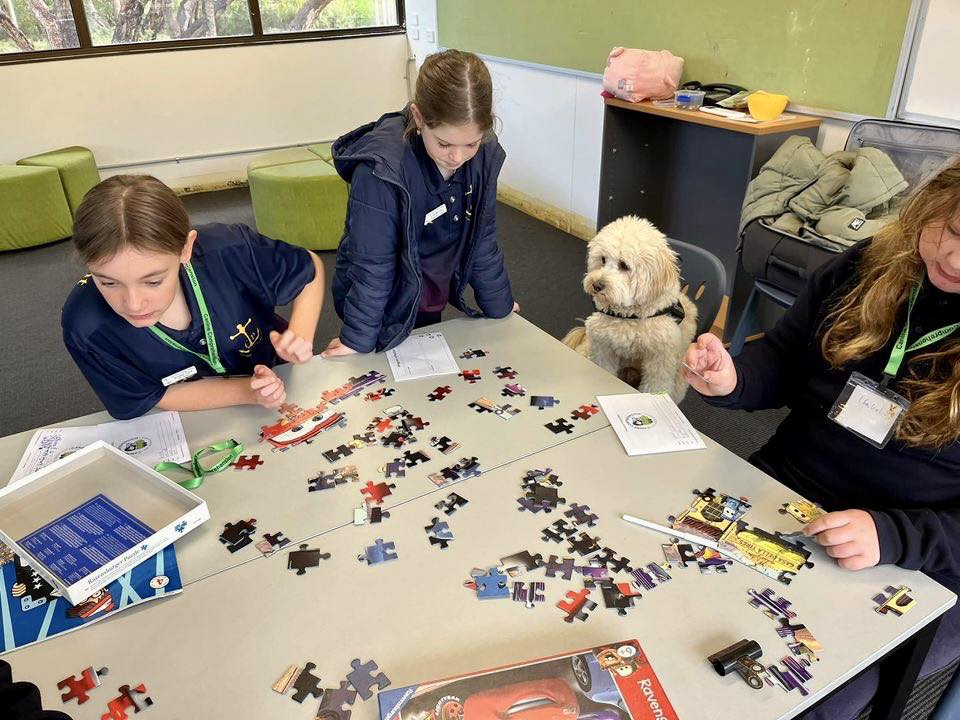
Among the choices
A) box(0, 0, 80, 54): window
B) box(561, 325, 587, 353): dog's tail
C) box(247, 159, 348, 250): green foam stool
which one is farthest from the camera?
box(0, 0, 80, 54): window

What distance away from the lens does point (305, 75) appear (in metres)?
6.71

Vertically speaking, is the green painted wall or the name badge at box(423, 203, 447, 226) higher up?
the green painted wall

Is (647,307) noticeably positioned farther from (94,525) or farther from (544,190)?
(544,190)

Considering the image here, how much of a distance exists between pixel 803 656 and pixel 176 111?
6825mm

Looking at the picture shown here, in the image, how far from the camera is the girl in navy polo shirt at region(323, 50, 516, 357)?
1851 mm

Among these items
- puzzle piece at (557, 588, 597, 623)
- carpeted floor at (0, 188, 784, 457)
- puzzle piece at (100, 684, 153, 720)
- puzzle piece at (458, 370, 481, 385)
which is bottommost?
carpeted floor at (0, 188, 784, 457)

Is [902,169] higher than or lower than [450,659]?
higher

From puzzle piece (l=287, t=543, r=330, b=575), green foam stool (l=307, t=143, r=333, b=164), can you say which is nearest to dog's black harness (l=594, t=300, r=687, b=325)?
puzzle piece (l=287, t=543, r=330, b=575)

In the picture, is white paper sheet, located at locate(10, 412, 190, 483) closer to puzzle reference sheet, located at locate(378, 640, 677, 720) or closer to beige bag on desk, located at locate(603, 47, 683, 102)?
puzzle reference sheet, located at locate(378, 640, 677, 720)

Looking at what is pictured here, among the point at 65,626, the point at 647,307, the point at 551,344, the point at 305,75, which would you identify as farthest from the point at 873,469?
the point at 305,75

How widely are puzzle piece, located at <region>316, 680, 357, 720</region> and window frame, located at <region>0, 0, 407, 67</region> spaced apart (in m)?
6.55

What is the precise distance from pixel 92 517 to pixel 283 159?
450cm

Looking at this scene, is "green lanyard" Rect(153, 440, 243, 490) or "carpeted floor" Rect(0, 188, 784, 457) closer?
"green lanyard" Rect(153, 440, 243, 490)

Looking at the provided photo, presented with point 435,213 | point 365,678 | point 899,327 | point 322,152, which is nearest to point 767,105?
point 435,213
